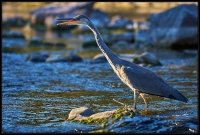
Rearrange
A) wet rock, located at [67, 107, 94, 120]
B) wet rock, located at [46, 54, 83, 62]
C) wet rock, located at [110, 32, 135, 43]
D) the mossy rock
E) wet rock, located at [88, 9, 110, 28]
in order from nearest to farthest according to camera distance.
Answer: the mossy rock < wet rock, located at [67, 107, 94, 120] < wet rock, located at [46, 54, 83, 62] < wet rock, located at [110, 32, 135, 43] < wet rock, located at [88, 9, 110, 28]

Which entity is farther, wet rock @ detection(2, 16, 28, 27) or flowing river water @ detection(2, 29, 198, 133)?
wet rock @ detection(2, 16, 28, 27)

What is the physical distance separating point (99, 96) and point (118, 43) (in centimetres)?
1240

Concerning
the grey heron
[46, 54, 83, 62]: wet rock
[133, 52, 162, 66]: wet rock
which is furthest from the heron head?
[46, 54, 83, 62]: wet rock

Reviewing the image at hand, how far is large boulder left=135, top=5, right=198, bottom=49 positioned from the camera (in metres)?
22.0

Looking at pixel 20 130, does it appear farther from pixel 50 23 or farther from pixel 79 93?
pixel 50 23

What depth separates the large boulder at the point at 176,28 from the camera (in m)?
22.0

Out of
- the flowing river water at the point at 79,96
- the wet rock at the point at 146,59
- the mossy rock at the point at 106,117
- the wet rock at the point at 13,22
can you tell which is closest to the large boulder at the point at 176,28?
the flowing river water at the point at 79,96

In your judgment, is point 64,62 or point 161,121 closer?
point 161,121

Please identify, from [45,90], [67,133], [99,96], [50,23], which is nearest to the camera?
[67,133]

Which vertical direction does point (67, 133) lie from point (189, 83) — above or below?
above

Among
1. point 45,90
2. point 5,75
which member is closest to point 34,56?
point 5,75

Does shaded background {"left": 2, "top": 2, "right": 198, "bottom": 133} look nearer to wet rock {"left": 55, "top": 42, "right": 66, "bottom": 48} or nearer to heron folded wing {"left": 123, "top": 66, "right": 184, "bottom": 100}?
wet rock {"left": 55, "top": 42, "right": 66, "bottom": 48}

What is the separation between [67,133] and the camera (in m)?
8.16

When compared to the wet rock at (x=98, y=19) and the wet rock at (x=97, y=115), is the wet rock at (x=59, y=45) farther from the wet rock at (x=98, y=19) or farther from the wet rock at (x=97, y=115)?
the wet rock at (x=97, y=115)
